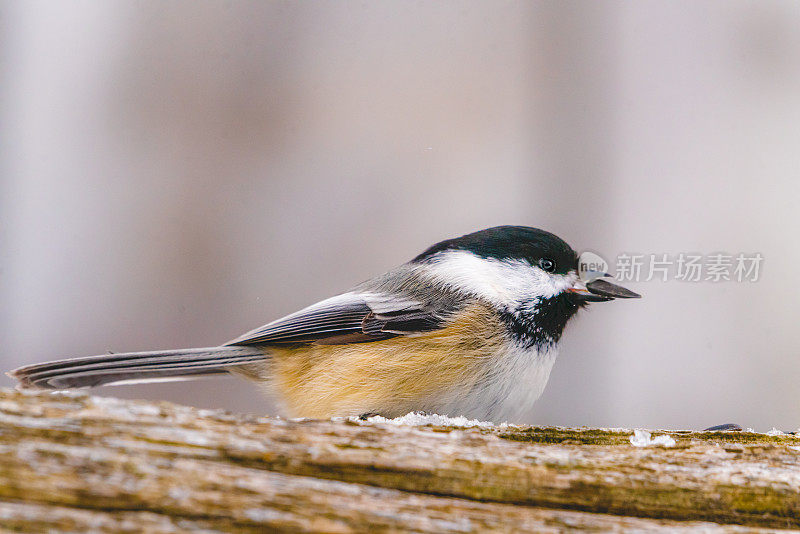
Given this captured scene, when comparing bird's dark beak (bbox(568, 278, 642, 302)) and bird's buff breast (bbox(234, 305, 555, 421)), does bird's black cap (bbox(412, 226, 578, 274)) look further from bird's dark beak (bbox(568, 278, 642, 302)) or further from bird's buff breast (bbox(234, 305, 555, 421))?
bird's buff breast (bbox(234, 305, 555, 421))

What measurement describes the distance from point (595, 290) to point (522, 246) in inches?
6.9

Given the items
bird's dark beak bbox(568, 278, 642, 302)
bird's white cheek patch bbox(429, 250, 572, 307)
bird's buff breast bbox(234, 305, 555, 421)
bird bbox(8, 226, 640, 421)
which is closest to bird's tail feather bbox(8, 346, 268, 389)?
bird bbox(8, 226, 640, 421)

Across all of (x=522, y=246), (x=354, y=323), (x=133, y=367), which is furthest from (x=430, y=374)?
(x=133, y=367)

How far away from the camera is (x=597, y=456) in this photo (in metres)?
0.86

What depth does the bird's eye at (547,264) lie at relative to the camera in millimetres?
1583

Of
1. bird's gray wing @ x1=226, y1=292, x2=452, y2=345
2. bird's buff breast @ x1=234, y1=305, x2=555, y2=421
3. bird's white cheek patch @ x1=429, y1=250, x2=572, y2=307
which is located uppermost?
bird's white cheek patch @ x1=429, y1=250, x2=572, y2=307

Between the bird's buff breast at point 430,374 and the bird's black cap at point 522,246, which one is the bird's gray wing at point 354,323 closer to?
the bird's buff breast at point 430,374

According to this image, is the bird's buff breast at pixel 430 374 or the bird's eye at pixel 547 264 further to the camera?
the bird's eye at pixel 547 264

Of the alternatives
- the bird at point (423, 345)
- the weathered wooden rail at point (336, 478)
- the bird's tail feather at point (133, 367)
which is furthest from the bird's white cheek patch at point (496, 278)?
the weathered wooden rail at point (336, 478)

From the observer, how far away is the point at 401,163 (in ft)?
7.27

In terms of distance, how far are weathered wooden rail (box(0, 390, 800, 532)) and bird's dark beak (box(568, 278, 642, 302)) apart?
621 mm

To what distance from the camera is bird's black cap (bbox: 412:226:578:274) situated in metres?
1.59

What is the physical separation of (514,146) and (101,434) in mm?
1717

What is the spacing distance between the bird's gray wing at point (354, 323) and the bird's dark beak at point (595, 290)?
309 millimetres
